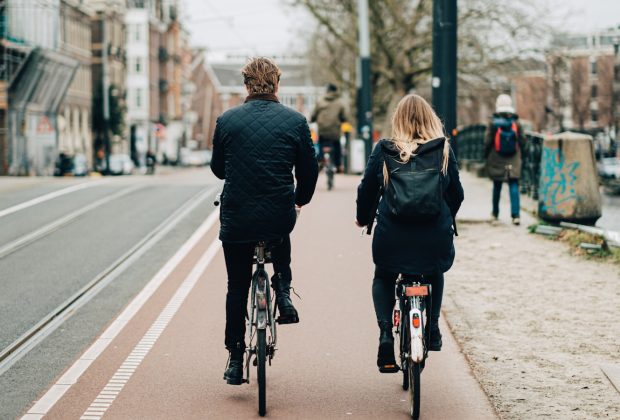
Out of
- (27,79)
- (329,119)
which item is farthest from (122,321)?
(27,79)

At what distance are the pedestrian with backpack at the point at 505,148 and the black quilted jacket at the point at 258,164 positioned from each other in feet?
30.2

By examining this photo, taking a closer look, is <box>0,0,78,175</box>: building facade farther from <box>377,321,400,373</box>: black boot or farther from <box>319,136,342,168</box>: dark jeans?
<box>377,321,400,373</box>: black boot

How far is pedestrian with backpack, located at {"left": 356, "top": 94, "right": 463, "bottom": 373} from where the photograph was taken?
5527mm

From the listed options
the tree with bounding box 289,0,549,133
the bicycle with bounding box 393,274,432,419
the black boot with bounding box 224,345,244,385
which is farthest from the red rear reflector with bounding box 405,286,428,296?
the tree with bounding box 289,0,549,133

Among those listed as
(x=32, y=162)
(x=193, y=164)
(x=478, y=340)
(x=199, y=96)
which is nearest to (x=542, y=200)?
(x=478, y=340)

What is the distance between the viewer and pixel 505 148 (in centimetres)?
1487

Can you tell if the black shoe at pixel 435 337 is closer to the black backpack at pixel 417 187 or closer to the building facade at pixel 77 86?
the black backpack at pixel 417 187

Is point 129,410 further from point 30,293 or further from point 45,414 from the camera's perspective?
point 30,293

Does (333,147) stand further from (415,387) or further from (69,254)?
(415,387)

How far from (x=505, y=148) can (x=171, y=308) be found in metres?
7.23

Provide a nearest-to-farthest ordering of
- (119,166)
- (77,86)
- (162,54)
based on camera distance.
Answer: (119,166)
(77,86)
(162,54)

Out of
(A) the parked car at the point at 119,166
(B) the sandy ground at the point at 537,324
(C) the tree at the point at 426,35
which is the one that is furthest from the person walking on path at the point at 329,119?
(A) the parked car at the point at 119,166

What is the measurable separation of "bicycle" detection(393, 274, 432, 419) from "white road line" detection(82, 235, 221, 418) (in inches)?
62.0

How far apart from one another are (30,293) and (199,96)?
5470 inches
